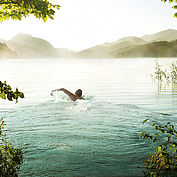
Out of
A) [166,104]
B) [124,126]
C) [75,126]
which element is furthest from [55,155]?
[166,104]

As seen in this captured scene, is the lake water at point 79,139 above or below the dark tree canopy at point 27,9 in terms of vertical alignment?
below

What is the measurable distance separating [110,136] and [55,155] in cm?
273

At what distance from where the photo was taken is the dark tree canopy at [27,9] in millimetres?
5581

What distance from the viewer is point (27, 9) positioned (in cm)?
602

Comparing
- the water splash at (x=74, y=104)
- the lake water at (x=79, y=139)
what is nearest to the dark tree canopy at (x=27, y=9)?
the lake water at (x=79, y=139)


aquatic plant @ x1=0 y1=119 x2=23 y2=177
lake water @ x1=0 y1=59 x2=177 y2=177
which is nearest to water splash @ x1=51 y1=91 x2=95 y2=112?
lake water @ x1=0 y1=59 x2=177 y2=177

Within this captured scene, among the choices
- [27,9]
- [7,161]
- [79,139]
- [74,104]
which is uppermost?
[27,9]

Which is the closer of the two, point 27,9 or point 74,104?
point 27,9

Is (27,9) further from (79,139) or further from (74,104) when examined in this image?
(74,104)

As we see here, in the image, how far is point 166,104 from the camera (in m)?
18.3

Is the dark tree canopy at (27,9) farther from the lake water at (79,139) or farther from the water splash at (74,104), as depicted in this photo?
the water splash at (74,104)

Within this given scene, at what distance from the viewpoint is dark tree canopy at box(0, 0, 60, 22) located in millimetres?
5581

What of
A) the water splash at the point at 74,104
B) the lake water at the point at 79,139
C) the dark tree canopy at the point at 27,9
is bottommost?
the lake water at the point at 79,139

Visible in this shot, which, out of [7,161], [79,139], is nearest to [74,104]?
[79,139]
